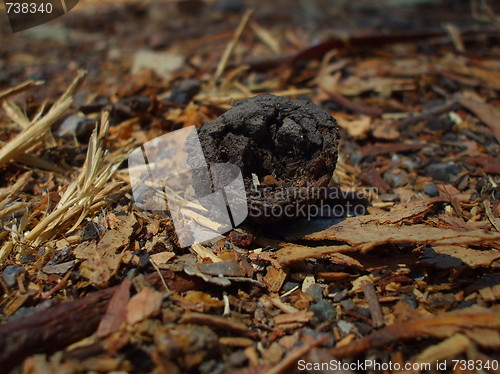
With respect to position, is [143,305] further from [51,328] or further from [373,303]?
[373,303]

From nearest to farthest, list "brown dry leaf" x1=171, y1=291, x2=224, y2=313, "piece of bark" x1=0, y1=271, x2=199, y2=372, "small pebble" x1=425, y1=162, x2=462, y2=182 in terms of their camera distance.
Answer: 1. "piece of bark" x1=0, y1=271, x2=199, y2=372
2. "brown dry leaf" x1=171, y1=291, x2=224, y2=313
3. "small pebble" x1=425, y1=162, x2=462, y2=182

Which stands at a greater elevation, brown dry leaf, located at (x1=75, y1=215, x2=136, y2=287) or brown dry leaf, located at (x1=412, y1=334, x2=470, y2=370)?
brown dry leaf, located at (x1=75, y1=215, x2=136, y2=287)

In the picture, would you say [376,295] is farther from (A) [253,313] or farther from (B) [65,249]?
(B) [65,249]

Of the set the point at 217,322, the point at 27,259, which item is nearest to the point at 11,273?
the point at 27,259

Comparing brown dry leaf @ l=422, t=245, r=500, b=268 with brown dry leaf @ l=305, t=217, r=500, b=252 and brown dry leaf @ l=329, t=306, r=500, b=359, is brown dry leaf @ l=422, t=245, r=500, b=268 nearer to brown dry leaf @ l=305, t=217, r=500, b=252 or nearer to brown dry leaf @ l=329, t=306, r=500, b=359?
brown dry leaf @ l=305, t=217, r=500, b=252

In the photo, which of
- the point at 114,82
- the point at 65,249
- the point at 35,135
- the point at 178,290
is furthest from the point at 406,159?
the point at 114,82

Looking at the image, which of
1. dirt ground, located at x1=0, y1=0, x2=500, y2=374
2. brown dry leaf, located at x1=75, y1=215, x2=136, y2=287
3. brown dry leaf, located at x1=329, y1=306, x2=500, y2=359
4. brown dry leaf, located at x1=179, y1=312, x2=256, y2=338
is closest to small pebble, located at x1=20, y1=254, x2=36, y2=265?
dirt ground, located at x1=0, y1=0, x2=500, y2=374

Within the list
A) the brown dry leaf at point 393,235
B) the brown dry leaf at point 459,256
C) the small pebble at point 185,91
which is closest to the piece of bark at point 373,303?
the brown dry leaf at point 393,235
